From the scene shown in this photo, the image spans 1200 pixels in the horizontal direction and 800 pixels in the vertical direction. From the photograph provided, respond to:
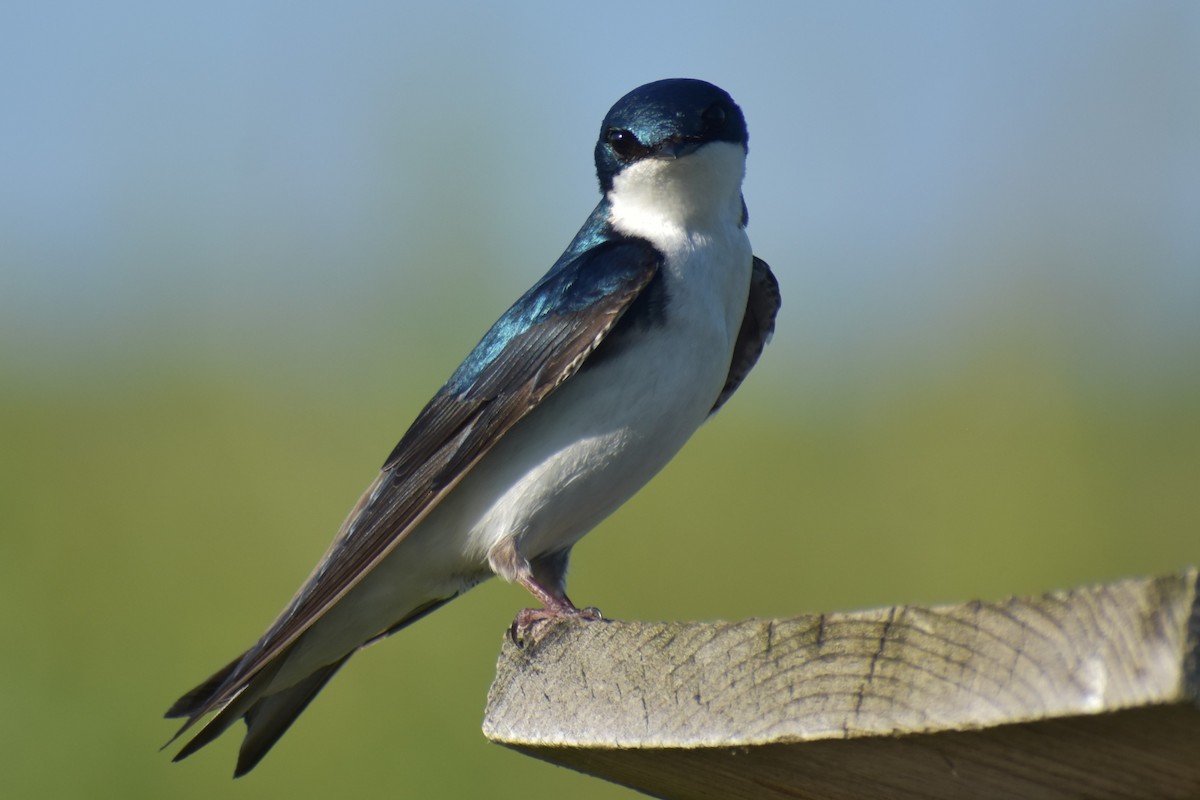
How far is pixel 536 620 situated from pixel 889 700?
63 centimetres

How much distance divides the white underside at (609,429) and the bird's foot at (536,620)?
8.1 inches

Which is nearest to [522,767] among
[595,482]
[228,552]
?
[228,552]

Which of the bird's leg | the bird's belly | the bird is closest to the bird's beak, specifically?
the bird

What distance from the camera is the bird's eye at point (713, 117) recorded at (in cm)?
235

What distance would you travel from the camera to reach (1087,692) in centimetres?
109

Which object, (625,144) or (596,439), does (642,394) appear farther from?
(625,144)

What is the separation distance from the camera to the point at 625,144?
2.38 meters

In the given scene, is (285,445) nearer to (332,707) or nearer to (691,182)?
(332,707)

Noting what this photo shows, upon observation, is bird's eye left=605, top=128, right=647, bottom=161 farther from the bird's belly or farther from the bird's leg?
the bird's leg

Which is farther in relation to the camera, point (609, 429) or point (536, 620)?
point (609, 429)

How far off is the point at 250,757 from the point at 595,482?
61cm

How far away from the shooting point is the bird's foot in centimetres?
168

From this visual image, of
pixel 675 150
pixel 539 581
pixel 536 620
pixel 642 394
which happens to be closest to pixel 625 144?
pixel 675 150

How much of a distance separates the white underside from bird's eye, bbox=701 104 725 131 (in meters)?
0.03
